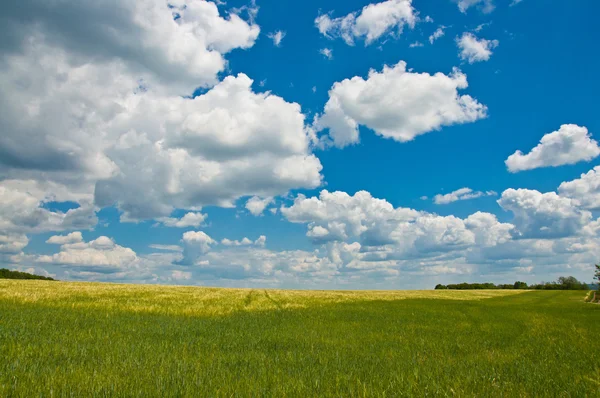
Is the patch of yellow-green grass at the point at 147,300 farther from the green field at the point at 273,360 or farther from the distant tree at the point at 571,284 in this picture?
the distant tree at the point at 571,284

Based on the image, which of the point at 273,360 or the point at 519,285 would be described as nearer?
the point at 273,360

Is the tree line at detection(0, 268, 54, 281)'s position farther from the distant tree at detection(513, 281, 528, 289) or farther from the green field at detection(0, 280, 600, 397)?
the distant tree at detection(513, 281, 528, 289)

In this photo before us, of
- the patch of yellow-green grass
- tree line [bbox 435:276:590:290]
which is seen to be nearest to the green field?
the patch of yellow-green grass

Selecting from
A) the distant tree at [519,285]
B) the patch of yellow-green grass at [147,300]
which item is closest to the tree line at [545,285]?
the distant tree at [519,285]

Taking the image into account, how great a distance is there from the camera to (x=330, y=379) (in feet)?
21.7

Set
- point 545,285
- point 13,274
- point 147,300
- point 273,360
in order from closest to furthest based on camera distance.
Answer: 1. point 273,360
2. point 147,300
3. point 13,274
4. point 545,285

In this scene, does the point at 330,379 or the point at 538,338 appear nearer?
the point at 330,379

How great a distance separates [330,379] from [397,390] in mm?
1187

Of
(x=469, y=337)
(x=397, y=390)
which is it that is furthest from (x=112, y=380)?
(x=469, y=337)

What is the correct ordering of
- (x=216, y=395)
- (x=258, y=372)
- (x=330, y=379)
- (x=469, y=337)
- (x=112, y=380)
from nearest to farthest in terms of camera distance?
(x=216, y=395), (x=112, y=380), (x=330, y=379), (x=258, y=372), (x=469, y=337)

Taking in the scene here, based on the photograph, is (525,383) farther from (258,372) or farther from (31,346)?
(31,346)

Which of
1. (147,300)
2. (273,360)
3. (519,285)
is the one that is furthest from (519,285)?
(273,360)

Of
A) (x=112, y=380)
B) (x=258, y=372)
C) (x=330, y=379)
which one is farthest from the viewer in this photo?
(x=258, y=372)

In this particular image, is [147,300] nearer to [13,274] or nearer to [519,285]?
[13,274]
